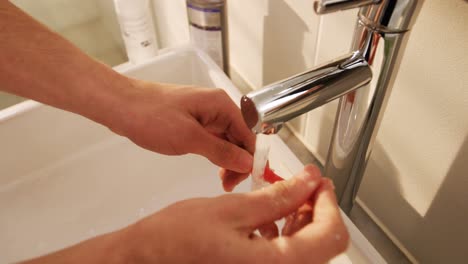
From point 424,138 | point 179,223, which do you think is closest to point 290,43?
point 424,138

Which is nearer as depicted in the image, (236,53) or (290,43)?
(290,43)

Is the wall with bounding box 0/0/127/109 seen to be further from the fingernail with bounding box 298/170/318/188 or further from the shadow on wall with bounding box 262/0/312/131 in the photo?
the fingernail with bounding box 298/170/318/188

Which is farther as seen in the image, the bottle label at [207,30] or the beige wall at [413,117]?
the bottle label at [207,30]

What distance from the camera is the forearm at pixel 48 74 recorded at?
35 centimetres

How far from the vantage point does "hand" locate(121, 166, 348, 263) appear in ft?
0.71

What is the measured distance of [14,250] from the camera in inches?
17.3

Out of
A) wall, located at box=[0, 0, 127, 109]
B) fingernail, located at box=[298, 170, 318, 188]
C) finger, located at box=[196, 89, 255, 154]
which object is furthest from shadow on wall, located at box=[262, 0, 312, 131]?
wall, located at box=[0, 0, 127, 109]

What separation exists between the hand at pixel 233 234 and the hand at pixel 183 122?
12cm

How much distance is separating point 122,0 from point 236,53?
174 millimetres

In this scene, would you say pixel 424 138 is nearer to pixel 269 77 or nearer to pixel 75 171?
pixel 269 77

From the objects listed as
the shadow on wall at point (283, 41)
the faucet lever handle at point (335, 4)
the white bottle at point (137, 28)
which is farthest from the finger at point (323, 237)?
the white bottle at point (137, 28)

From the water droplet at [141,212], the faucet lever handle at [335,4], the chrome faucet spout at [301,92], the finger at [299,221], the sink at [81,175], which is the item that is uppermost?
the faucet lever handle at [335,4]

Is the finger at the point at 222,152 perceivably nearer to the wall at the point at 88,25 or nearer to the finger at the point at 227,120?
the finger at the point at 227,120

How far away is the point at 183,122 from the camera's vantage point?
36cm
